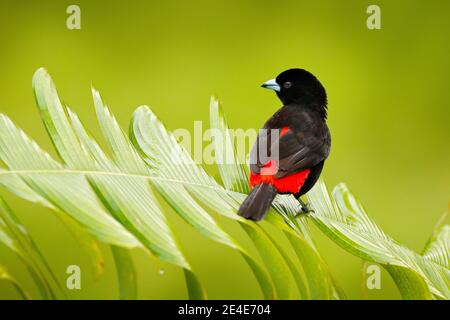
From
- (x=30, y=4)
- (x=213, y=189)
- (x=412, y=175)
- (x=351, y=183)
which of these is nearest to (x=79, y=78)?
(x=30, y=4)

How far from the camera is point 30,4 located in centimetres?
555

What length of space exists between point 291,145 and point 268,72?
10.6 feet

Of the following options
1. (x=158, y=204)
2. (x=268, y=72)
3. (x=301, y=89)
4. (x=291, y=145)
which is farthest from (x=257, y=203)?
(x=268, y=72)

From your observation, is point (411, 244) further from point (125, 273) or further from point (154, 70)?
point (125, 273)

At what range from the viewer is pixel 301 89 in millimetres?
3080

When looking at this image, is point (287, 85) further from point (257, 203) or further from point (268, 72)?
point (268, 72)

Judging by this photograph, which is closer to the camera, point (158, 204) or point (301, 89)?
point (158, 204)

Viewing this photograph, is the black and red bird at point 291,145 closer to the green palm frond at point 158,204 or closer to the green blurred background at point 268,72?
the green palm frond at point 158,204

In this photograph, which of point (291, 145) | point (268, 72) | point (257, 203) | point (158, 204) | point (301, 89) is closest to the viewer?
point (158, 204)

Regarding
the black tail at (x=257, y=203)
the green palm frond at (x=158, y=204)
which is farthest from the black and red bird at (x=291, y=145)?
the green palm frond at (x=158, y=204)

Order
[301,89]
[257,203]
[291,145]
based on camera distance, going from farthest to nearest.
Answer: [301,89] < [291,145] < [257,203]

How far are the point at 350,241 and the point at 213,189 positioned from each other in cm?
40

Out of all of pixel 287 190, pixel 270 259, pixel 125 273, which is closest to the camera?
pixel 125 273

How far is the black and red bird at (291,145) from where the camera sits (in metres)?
2.12
